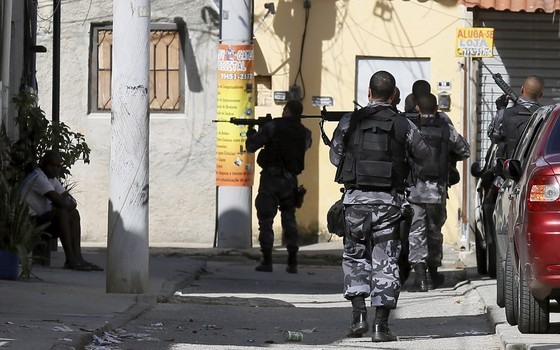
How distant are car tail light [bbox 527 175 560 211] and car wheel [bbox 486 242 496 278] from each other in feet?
16.3

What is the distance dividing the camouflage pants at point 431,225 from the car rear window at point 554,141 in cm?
396

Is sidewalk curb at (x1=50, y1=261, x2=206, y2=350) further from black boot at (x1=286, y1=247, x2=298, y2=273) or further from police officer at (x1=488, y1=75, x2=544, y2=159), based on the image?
police officer at (x1=488, y1=75, x2=544, y2=159)

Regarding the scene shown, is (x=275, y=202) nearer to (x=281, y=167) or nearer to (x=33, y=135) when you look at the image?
(x=281, y=167)

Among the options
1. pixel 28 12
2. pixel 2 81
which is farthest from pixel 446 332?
pixel 28 12

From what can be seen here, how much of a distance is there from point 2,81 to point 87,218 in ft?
22.9

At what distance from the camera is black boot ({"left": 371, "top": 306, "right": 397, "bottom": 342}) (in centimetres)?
913

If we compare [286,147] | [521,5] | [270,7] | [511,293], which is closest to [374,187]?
[511,293]

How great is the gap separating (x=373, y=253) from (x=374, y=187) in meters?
0.44

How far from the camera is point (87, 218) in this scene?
18.9m

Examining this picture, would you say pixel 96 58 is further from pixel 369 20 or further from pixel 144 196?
pixel 144 196

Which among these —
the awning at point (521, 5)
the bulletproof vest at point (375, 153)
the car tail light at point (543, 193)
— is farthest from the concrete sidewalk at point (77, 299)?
the awning at point (521, 5)

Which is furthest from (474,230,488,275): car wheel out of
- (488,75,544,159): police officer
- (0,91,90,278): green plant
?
(0,91,90,278): green plant

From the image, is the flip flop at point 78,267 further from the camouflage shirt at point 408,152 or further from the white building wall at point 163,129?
the white building wall at point 163,129

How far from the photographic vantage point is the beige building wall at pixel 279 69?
61.1ft
